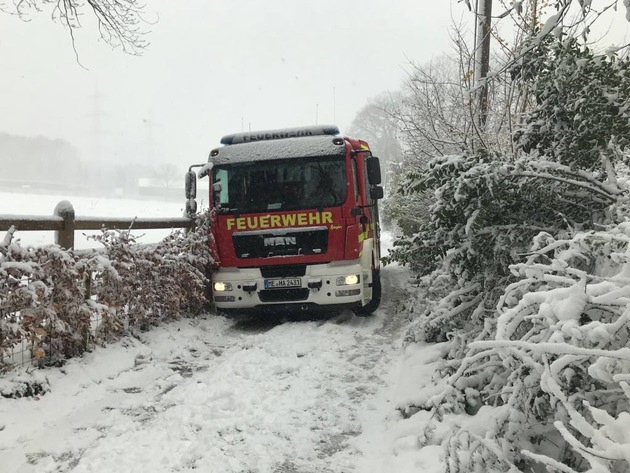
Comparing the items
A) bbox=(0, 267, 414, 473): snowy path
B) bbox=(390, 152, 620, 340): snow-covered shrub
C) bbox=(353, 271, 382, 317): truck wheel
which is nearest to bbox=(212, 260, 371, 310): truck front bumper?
bbox=(353, 271, 382, 317): truck wheel

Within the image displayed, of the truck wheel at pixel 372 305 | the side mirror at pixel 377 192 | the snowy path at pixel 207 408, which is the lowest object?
the snowy path at pixel 207 408

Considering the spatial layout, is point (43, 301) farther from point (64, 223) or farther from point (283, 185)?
point (283, 185)

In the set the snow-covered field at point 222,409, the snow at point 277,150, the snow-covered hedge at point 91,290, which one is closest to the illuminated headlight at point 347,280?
the snow-covered field at point 222,409

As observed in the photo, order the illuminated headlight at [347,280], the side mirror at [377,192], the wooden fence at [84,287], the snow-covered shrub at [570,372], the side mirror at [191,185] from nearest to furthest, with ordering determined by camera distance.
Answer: the snow-covered shrub at [570,372] < the wooden fence at [84,287] < the illuminated headlight at [347,280] < the side mirror at [191,185] < the side mirror at [377,192]

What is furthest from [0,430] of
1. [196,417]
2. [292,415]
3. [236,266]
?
[236,266]

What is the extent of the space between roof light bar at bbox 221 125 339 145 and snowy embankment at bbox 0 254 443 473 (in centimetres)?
339

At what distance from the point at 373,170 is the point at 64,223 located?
4.23 metres

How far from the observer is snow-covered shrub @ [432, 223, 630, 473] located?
1534 millimetres

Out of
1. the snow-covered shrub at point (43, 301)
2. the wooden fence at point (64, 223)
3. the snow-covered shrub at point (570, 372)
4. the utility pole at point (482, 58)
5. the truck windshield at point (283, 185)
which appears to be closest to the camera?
the snow-covered shrub at point (570, 372)

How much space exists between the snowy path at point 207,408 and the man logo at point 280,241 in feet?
4.72

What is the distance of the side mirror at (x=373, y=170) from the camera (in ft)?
22.9

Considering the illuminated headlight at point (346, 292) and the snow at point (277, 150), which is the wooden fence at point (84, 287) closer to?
the snow at point (277, 150)

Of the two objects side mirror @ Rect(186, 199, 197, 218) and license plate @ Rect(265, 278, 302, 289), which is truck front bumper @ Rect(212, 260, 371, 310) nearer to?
license plate @ Rect(265, 278, 302, 289)

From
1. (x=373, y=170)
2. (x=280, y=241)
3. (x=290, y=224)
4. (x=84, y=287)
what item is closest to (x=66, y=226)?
(x=84, y=287)
